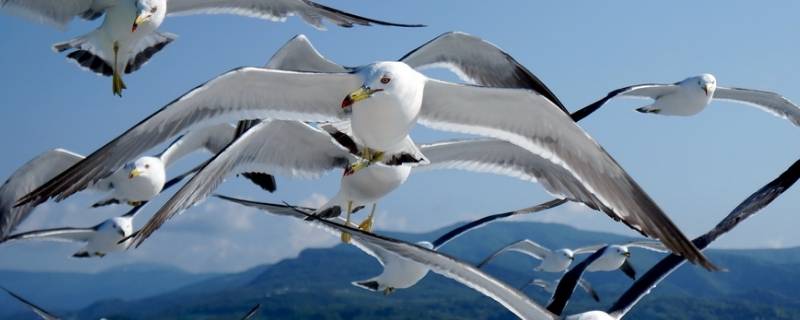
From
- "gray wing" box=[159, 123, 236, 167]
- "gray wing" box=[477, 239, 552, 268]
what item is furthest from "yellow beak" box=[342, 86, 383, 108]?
"gray wing" box=[477, 239, 552, 268]

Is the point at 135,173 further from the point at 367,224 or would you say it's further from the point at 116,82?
the point at 367,224

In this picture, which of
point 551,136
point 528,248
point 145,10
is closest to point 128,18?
point 145,10

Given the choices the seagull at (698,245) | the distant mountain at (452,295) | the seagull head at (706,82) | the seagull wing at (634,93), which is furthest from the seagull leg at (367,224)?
the distant mountain at (452,295)

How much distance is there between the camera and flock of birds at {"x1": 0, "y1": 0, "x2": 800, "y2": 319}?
7.06m

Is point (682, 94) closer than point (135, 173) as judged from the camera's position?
No

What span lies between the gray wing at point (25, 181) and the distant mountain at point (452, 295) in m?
99.3

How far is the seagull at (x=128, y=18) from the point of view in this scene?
1139 centimetres

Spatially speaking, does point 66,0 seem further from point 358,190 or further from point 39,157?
point 358,190

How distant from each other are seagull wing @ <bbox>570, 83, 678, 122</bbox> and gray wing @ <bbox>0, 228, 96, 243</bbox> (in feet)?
24.5

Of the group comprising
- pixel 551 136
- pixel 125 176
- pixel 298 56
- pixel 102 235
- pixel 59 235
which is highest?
pixel 551 136

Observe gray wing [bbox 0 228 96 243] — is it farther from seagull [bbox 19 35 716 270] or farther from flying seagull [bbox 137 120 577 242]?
seagull [bbox 19 35 716 270]

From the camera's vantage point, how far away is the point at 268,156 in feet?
32.1

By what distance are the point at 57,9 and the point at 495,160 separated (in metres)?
6.23

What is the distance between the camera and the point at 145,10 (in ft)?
35.8
